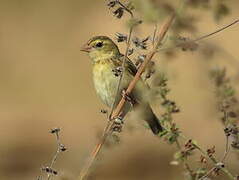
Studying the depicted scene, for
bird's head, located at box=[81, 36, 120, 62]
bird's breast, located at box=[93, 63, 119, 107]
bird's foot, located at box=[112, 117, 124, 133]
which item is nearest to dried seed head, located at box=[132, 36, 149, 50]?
bird's foot, located at box=[112, 117, 124, 133]

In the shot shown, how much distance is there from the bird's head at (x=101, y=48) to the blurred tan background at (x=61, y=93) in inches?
206

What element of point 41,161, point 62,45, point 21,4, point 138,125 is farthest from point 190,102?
point 138,125

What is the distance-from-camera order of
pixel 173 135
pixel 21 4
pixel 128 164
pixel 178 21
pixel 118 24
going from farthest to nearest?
pixel 21 4
pixel 118 24
pixel 128 164
pixel 173 135
pixel 178 21

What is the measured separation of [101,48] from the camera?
5309mm

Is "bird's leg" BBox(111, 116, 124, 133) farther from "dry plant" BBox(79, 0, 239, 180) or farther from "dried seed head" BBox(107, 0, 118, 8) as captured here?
"dried seed head" BBox(107, 0, 118, 8)

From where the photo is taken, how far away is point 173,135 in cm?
294

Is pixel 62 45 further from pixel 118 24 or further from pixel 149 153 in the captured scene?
pixel 149 153

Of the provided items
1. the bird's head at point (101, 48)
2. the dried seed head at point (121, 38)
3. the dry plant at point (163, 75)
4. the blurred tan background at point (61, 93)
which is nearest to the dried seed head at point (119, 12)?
the dry plant at point (163, 75)

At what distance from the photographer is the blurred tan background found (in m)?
12.0

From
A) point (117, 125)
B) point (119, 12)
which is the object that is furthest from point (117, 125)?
point (119, 12)

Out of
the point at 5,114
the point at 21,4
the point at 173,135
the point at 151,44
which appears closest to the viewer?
the point at 151,44

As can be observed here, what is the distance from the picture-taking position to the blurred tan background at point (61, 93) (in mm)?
11961

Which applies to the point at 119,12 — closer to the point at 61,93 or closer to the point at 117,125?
the point at 117,125

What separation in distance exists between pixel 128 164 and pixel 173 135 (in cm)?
940
